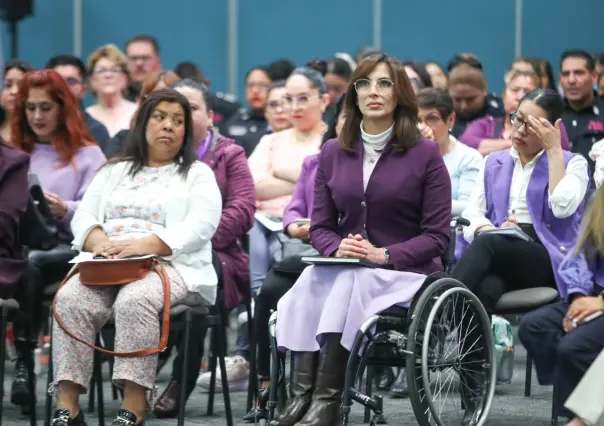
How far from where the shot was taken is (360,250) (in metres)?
4.76

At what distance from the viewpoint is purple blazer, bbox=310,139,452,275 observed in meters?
4.90

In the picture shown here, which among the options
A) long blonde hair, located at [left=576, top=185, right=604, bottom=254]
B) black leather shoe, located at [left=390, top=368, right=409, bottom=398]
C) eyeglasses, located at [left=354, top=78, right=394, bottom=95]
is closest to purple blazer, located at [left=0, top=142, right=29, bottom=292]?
eyeglasses, located at [left=354, top=78, right=394, bottom=95]

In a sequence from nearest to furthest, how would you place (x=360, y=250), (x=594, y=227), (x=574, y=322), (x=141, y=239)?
(x=594, y=227), (x=574, y=322), (x=360, y=250), (x=141, y=239)

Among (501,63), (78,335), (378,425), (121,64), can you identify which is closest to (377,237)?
(378,425)

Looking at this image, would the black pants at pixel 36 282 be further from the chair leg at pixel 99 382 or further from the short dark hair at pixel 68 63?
the short dark hair at pixel 68 63

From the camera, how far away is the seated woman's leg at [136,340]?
4.98 m

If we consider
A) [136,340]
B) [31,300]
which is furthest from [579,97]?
[136,340]

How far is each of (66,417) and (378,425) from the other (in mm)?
1159

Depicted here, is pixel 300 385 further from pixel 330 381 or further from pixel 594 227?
pixel 594 227

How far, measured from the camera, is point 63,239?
19.8 feet

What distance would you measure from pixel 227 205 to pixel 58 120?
0.90 m

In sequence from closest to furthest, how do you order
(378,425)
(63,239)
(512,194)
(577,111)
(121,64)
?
(378,425) < (512,194) < (63,239) < (577,111) < (121,64)

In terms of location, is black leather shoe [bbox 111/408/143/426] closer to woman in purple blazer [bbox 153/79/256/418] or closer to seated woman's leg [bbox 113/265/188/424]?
seated woman's leg [bbox 113/265/188/424]

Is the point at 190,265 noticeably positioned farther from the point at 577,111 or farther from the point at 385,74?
the point at 577,111
